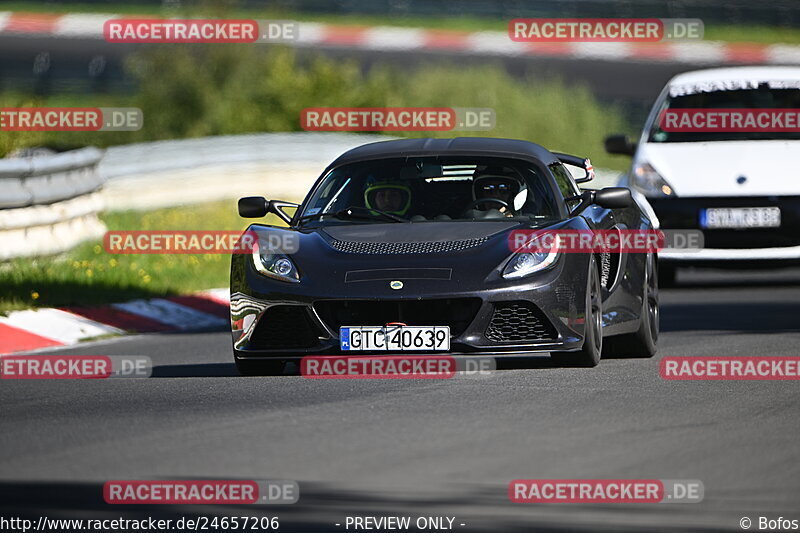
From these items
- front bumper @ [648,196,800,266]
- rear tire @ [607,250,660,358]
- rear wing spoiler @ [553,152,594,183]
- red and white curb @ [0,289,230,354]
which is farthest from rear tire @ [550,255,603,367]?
front bumper @ [648,196,800,266]

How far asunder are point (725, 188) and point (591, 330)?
656 centimetres

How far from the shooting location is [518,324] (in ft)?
29.7

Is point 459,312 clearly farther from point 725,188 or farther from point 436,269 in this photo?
point 725,188

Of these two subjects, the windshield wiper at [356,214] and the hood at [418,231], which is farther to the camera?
the windshield wiper at [356,214]

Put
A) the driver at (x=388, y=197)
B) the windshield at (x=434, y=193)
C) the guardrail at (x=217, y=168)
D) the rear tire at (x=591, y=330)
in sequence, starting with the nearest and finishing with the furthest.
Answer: the rear tire at (x=591, y=330), the windshield at (x=434, y=193), the driver at (x=388, y=197), the guardrail at (x=217, y=168)

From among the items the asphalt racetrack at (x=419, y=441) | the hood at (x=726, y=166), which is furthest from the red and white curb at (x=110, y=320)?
the hood at (x=726, y=166)

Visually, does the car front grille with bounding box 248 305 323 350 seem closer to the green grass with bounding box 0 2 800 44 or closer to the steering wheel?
the steering wheel

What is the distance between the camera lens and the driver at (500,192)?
1011 cm

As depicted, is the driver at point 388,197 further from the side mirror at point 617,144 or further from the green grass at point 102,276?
the side mirror at point 617,144

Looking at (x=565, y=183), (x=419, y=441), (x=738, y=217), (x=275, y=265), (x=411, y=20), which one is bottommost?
(x=419, y=441)

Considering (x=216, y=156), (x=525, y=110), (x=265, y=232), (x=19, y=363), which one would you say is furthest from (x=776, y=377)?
(x=525, y=110)

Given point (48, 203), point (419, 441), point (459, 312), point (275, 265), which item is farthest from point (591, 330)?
point (48, 203)

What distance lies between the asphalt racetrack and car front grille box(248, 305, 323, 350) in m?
0.21

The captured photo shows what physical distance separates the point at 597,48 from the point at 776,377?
31.9m
